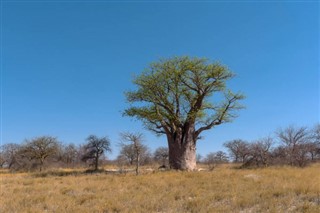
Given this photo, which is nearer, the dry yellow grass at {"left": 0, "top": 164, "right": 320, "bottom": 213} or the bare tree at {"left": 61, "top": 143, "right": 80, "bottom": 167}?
the dry yellow grass at {"left": 0, "top": 164, "right": 320, "bottom": 213}

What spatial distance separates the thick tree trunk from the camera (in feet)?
68.7

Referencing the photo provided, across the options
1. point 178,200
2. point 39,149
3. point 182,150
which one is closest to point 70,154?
point 39,149

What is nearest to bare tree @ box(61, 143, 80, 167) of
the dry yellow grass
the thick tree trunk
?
the thick tree trunk

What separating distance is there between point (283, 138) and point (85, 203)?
36.4 m

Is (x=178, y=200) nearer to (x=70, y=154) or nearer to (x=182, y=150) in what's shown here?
(x=182, y=150)

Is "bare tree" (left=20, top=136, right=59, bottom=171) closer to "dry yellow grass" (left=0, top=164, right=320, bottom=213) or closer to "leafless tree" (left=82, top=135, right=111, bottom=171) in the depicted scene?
"leafless tree" (left=82, top=135, right=111, bottom=171)

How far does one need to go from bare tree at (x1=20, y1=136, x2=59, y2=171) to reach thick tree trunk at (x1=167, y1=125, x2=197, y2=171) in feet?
100

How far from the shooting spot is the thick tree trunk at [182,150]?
2094 centimetres

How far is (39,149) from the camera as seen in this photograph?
47.2 metres

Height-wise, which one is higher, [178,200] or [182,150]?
[182,150]

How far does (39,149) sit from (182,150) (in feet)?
109

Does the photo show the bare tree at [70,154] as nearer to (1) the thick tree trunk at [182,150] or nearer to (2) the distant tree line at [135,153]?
(2) the distant tree line at [135,153]

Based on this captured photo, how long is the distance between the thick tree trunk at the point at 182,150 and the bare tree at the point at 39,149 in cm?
3058

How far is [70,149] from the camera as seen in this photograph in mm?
68812
